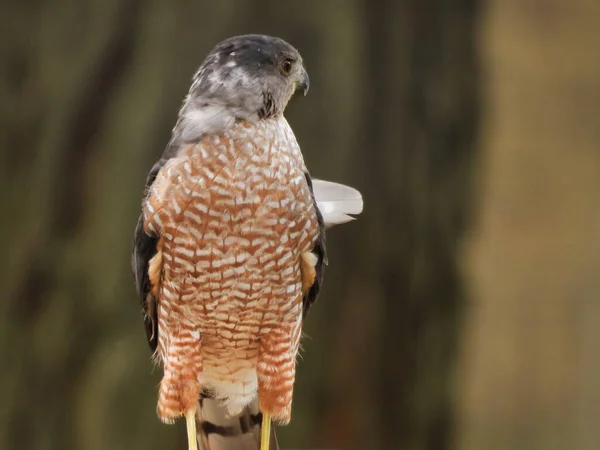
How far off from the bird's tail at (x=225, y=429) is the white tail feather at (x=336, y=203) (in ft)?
1.39

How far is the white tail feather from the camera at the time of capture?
4.70 ft

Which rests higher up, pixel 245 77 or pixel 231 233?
pixel 245 77

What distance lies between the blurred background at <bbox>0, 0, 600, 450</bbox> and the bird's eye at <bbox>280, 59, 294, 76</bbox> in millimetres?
565

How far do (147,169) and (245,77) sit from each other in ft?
2.35

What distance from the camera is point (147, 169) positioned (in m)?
1.83

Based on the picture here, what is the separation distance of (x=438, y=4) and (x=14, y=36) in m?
1.06

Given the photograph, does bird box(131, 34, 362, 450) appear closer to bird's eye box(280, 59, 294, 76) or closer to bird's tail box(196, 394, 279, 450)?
bird's eye box(280, 59, 294, 76)

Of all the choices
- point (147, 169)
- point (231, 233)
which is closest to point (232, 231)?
point (231, 233)

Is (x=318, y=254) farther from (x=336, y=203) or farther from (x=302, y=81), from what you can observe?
(x=302, y=81)

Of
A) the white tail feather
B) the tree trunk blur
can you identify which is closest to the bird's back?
the white tail feather

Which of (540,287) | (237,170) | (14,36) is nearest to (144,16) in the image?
(14,36)

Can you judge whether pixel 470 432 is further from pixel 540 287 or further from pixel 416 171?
pixel 416 171

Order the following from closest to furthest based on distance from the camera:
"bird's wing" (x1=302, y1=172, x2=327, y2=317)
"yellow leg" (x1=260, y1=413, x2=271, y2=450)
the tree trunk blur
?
1. "bird's wing" (x1=302, y1=172, x2=327, y2=317)
2. "yellow leg" (x1=260, y1=413, x2=271, y2=450)
3. the tree trunk blur

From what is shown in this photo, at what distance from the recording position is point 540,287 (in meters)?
2.29
